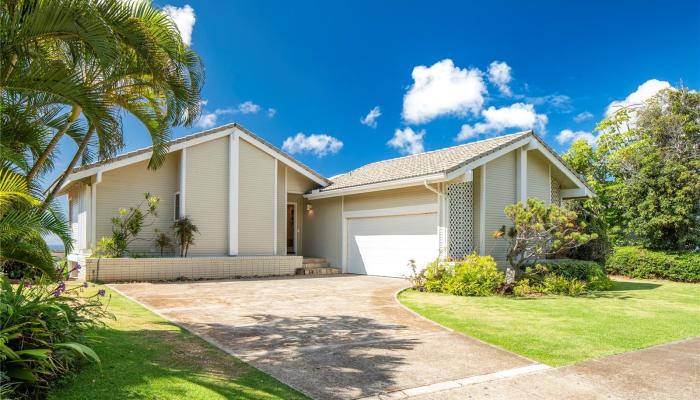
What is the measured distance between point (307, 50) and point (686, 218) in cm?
1794

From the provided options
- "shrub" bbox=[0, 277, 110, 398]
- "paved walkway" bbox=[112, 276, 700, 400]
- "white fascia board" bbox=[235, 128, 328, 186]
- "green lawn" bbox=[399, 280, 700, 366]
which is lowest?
"green lawn" bbox=[399, 280, 700, 366]

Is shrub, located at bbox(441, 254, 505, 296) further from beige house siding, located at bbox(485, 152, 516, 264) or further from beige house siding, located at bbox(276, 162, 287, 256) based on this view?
beige house siding, located at bbox(276, 162, 287, 256)

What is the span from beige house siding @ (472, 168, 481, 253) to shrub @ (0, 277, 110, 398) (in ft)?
41.4

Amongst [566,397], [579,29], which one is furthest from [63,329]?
[579,29]

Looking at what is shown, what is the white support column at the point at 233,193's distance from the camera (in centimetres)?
1662

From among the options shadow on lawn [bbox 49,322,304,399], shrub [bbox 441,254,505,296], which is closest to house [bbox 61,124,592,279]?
shrub [bbox 441,254,505,296]

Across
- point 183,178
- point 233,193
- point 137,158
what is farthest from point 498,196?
point 137,158

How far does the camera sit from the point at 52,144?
744cm

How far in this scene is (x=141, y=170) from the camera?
16047 mm

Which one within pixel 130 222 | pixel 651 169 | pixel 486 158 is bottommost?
pixel 130 222

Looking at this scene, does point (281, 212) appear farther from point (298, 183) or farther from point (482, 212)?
point (482, 212)

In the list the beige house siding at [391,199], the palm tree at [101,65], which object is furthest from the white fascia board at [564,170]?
the palm tree at [101,65]

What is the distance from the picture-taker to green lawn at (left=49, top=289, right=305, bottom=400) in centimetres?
412

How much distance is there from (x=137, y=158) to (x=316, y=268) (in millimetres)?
7723
